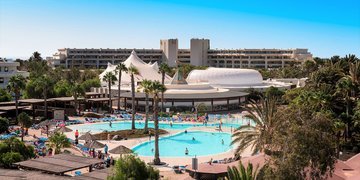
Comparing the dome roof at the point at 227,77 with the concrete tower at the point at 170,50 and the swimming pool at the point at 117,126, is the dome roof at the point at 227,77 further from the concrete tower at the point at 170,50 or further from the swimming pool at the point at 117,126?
the concrete tower at the point at 170,50

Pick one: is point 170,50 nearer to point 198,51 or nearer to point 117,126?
point 198,51

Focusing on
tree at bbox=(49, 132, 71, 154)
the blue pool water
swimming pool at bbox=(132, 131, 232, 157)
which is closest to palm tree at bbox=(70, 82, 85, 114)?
the blue pool water

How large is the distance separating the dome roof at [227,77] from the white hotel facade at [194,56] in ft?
250

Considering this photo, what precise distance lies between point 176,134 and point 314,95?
17934 millimetres

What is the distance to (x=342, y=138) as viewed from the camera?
4197 centimetres

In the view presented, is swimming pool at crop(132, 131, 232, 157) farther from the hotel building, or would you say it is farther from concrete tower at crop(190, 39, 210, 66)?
concrete tower at crop(190, 39, 210, 66)

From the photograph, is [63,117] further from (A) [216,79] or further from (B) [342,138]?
(A) [216,79]

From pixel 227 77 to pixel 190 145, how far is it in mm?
50824

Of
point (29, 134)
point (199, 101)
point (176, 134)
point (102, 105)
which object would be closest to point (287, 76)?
point (199, 101)

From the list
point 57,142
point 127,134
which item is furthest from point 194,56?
point 57,142

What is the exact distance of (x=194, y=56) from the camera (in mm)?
174875

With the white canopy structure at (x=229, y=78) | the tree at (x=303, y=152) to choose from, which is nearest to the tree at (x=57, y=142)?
the tree at (x=303, y=152)

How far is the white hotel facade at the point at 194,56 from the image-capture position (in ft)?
556

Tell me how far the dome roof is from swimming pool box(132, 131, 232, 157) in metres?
42.3
